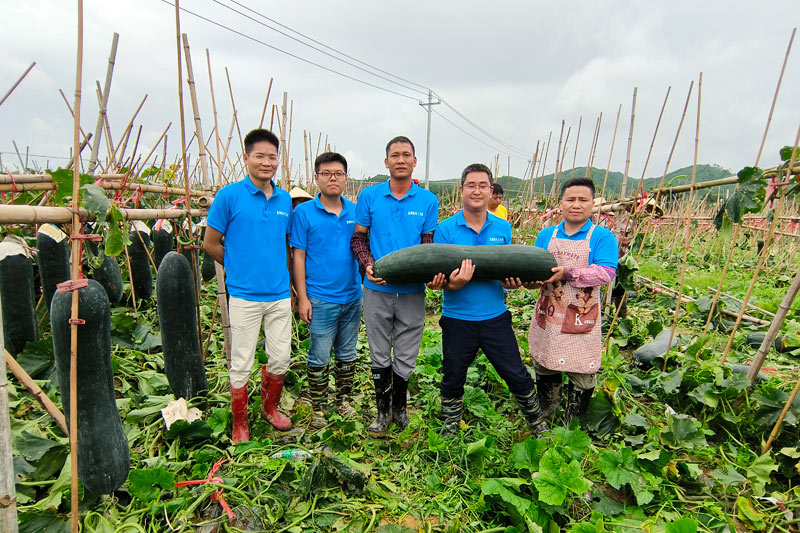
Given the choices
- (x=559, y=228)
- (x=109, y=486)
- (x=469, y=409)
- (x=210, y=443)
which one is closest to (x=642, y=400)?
(x=469, y=409)

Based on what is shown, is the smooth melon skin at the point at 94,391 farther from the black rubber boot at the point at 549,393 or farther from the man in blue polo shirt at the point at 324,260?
the black rubber boot at the point at 549,393

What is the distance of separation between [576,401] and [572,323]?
657 mm

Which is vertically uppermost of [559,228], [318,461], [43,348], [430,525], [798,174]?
[798,174]

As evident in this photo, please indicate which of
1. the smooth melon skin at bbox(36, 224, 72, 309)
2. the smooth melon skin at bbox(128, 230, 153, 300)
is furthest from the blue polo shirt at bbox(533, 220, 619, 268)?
the smooth melon skin at bbox(128, 230, 153, 300)

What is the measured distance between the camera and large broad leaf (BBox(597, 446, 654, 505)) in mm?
2455

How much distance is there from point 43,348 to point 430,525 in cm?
362

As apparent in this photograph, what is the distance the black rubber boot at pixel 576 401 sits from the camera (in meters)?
3.15

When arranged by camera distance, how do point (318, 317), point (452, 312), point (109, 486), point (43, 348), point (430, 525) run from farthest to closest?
point (43, 348) → point (318, 317) → point (452, 312) → point (430, 525) → point (109, 486)

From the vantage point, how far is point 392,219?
3.16m

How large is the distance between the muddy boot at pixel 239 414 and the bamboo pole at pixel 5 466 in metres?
1.63

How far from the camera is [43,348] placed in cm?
363

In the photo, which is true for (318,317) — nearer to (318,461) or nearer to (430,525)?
(318,461)

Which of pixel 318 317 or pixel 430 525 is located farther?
pixel 318 317

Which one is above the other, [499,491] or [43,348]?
[43,348]
